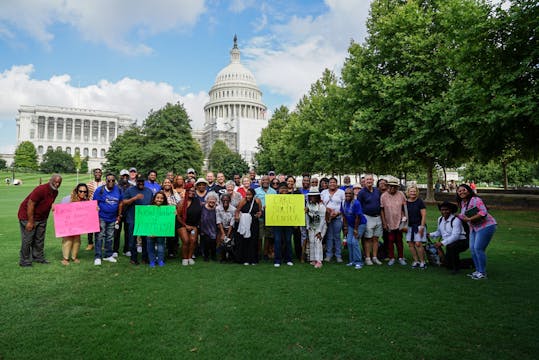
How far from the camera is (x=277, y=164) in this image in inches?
1775

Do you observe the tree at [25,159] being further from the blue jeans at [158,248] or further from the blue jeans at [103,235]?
the blue jeans at [158,248]

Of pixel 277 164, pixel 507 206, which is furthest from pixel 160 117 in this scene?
pixel 507 206

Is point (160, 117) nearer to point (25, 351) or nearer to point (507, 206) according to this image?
point (507, 206)

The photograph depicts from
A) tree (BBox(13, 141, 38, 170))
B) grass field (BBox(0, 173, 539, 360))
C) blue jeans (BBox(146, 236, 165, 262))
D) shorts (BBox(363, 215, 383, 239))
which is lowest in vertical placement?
grass field (BBox(0, 173, 539, 360))

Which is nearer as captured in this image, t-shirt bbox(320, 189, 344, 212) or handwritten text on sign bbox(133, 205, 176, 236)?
handwritten text on sign bbox(133, 205, 176, 236)

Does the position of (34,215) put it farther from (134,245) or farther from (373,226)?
(373,226)

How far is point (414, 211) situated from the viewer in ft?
28.5

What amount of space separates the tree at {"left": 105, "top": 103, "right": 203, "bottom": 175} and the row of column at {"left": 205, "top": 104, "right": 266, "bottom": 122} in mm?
77046

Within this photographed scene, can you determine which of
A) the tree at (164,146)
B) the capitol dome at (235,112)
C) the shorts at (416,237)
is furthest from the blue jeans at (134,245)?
the capitol dome at (235,112)

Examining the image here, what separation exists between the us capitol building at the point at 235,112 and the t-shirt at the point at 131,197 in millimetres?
102397

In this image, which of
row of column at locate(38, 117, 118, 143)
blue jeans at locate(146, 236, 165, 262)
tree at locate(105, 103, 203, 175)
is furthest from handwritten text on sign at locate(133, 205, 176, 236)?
row of column at locate(38, 117, 118, 143)

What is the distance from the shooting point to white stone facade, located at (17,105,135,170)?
115m

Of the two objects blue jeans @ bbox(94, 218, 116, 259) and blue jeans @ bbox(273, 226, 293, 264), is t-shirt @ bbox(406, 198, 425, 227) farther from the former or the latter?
blue jeans @ bbox(94, 218, 116, 259)

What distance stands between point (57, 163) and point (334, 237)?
89.8 m
